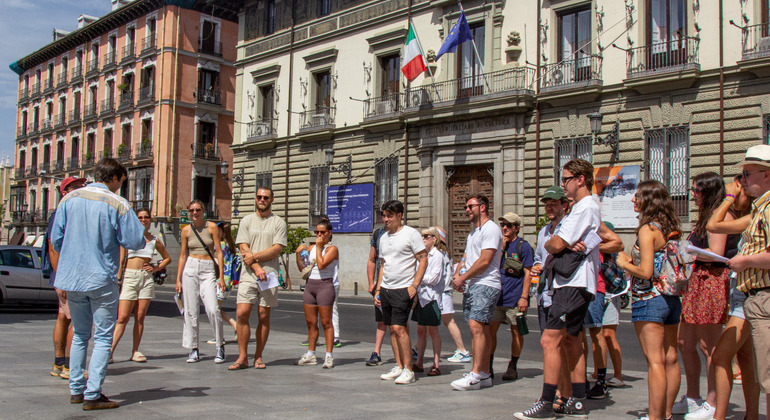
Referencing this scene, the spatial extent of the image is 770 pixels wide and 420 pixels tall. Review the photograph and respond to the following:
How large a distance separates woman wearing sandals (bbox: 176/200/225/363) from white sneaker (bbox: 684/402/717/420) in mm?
5296

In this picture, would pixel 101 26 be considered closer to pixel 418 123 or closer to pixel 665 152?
pixel 418 123

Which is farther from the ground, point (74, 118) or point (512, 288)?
point (74, 118)

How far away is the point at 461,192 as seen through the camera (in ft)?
87.1

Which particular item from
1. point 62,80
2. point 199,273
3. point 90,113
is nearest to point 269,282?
point 199,273

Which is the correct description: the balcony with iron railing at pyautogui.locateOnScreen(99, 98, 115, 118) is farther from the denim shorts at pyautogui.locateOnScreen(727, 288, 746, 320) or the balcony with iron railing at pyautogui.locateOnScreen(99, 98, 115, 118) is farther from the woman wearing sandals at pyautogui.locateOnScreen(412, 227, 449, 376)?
the denim shorts at pyautogui.locateOnScreen(727, 288, 746, 320)

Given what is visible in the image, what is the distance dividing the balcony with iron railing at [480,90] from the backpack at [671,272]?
18221 millimetres

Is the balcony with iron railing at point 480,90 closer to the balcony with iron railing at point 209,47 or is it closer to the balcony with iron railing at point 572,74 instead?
the balcony with iron railing at point 572,74

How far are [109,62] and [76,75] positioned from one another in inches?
219

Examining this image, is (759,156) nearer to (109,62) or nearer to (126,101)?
(126,101)

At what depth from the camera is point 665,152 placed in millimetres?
20609

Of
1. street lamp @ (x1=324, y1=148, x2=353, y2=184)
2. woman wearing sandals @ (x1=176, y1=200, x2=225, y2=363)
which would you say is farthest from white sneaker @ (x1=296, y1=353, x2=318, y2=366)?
street lamp @ (x1=324, y1=148, x2=353, y2=184)

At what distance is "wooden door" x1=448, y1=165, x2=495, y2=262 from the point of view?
25797 mm

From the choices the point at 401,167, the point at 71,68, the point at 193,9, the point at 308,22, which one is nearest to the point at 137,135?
the point at 193,9

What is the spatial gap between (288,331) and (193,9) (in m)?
35.6
